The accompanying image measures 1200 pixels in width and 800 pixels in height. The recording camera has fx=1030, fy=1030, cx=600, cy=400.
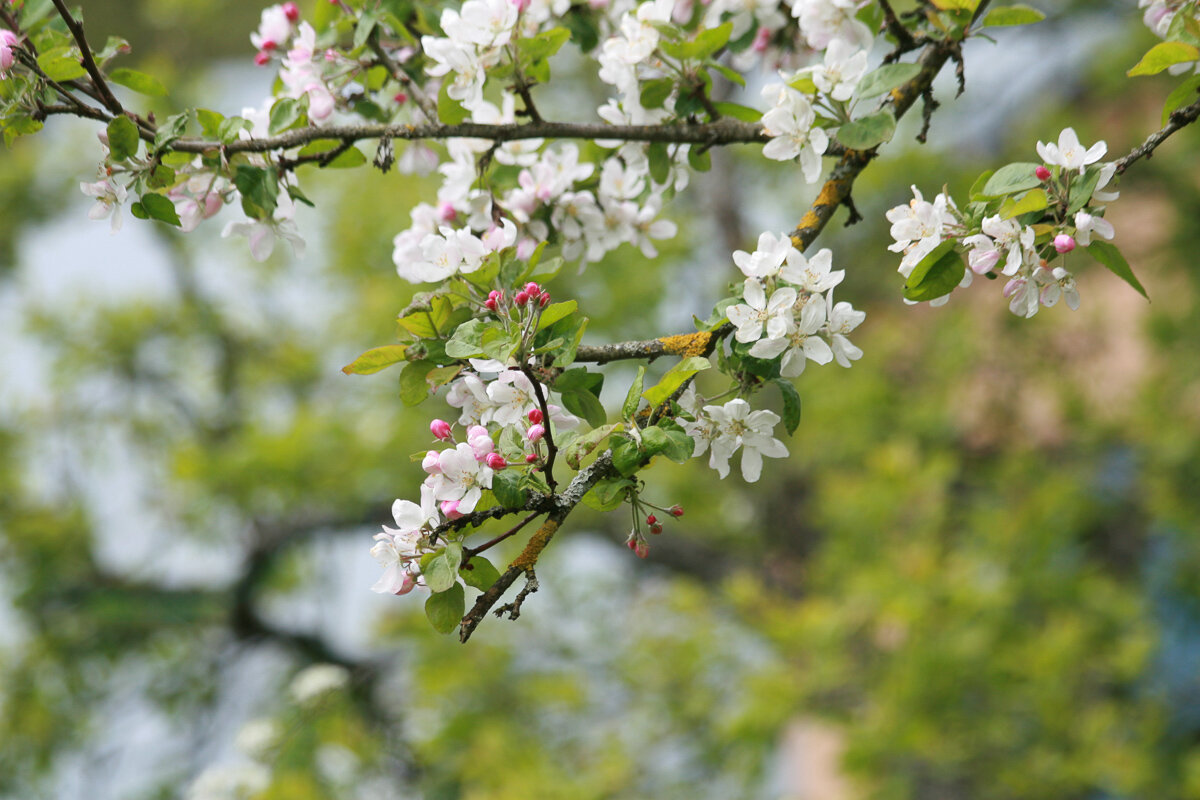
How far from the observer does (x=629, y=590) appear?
Result: 4.80 metres

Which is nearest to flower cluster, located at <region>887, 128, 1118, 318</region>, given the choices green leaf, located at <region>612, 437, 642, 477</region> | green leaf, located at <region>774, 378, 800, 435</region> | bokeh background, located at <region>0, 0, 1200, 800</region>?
green leaf, located at <region>774, 378, 800, 435</region>

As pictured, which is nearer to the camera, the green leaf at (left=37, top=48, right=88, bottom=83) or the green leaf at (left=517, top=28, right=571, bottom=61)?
the green leaf at (left=37, top=48, right=88, bottom=83)

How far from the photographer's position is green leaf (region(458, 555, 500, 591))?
73 cm

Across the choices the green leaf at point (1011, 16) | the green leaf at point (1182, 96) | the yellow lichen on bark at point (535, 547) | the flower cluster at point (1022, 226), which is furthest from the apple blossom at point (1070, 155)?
the yellow lichen on bark at point (535, 547)

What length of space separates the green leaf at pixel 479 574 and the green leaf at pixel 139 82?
0.54 metres

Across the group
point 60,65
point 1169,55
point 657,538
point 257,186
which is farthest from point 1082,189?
point 657,538

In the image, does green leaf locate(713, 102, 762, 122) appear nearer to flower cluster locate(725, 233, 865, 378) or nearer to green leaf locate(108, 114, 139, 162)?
flower cluster locate(725, 233, 865, 378)

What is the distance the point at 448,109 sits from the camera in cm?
99

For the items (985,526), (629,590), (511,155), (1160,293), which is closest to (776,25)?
(511,155)

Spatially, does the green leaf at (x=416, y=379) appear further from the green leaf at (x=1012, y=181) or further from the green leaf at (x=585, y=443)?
the green leaf at (x=1012, y=181)

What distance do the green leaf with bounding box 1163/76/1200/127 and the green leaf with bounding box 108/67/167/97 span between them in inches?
33.8

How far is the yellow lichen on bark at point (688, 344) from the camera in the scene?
31.0 inches

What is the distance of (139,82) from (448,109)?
11.1 inches

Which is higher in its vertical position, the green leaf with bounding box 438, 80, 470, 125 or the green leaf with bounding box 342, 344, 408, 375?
the green leaf with bounding box 438, 80, 470, 125
